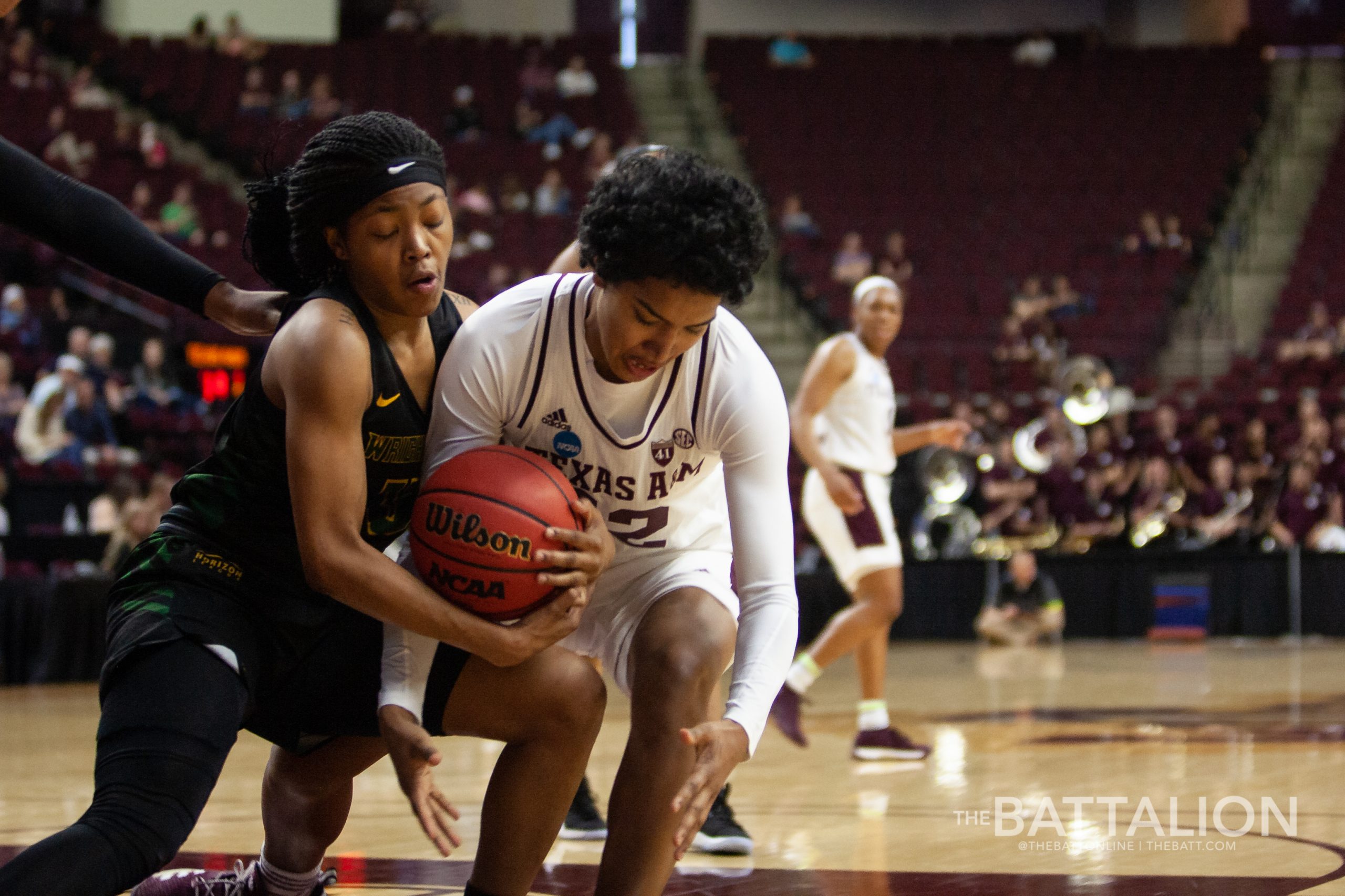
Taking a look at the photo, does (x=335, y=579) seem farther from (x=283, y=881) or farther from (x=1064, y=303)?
(x=1064, y=303)

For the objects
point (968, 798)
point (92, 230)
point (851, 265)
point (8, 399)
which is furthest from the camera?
point (851, 265)

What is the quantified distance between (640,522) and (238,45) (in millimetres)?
14360

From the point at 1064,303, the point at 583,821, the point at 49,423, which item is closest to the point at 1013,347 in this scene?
the point at 1064,303

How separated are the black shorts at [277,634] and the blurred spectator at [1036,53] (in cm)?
1602

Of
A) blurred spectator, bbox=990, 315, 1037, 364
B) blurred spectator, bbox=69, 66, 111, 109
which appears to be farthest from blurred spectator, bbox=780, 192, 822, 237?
blurred spectator, bbox=69, 66, 111, 109

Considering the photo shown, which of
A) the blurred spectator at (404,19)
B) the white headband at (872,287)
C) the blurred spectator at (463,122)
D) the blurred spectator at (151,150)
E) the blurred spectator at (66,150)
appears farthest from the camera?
the blurred spectator at (404,19)

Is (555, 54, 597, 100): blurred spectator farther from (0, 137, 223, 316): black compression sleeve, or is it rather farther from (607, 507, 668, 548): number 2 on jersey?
(607, 507, 668, 548): number 2 on jersey

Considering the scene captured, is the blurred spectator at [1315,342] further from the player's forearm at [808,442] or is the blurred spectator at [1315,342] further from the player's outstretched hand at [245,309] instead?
the player's outstretched hand at [245,309]

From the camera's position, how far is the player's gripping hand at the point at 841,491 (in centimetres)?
522

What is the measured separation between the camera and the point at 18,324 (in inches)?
390

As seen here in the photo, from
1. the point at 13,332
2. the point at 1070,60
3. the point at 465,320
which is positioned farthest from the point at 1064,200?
the point at 465,320

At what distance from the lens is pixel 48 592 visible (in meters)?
7.81

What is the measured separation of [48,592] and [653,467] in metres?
6.23

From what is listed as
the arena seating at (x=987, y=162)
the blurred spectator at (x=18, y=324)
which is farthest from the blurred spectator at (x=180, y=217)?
the arena seating at (x=987, y=162)
